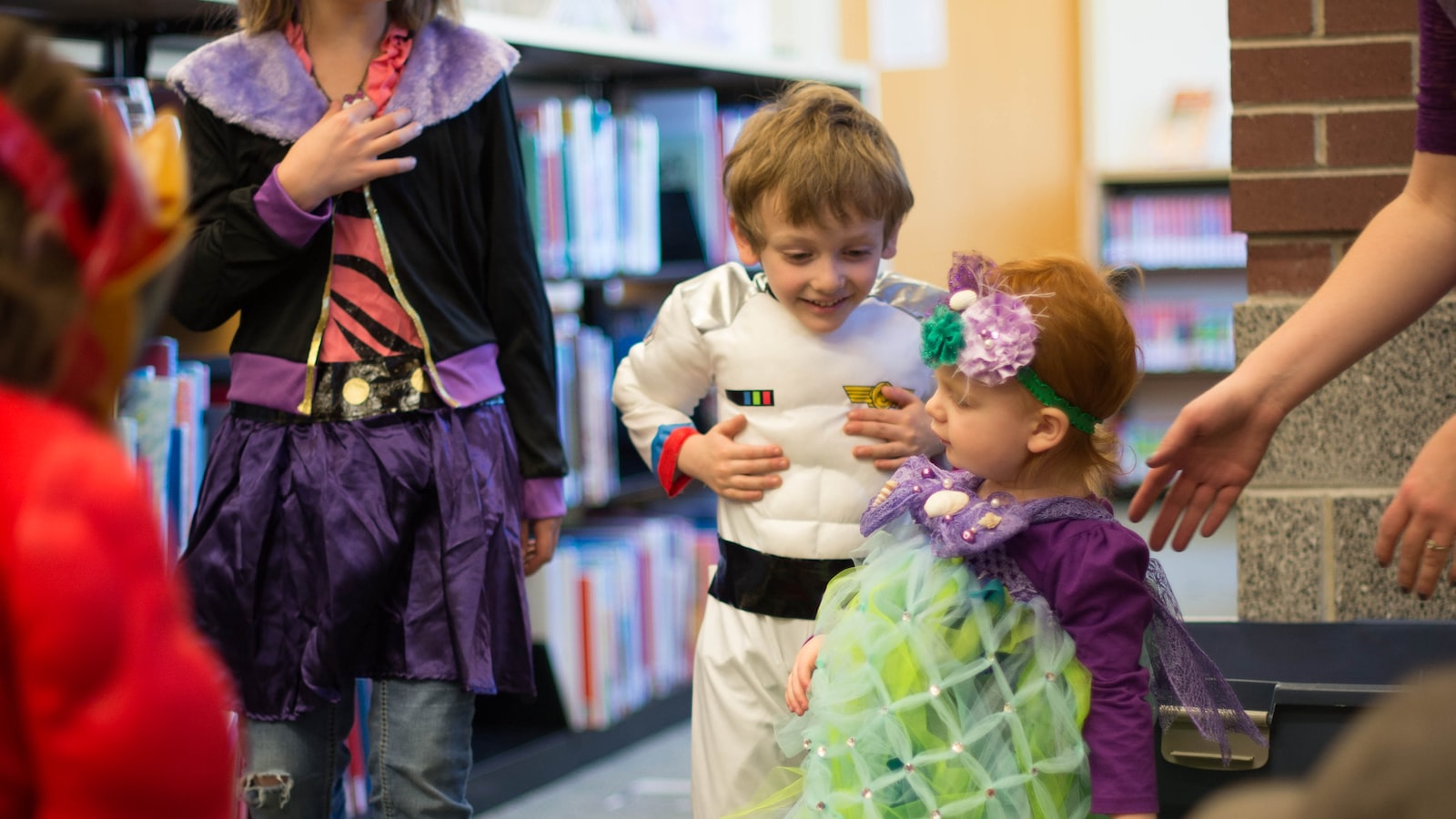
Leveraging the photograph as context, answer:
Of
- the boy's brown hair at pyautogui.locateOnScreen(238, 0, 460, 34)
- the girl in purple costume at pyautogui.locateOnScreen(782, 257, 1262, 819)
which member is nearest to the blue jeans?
the girl in purple costume at pyautogui.locateOnScreen(782, 257, 1262, 819)

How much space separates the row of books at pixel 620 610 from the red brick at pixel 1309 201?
1.40m

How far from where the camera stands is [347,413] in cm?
168

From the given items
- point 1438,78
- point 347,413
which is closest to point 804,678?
point 347,413

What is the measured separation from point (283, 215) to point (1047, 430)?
0.88 metres

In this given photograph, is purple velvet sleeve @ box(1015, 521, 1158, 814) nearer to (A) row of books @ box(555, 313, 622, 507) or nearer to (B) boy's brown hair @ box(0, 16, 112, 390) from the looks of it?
(B) boy's brown hair @ box(0, 16, 112, 390)

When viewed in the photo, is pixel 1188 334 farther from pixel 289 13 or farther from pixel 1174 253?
pixel 289 13

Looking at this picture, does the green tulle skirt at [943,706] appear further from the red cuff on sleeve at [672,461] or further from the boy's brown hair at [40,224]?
the boy's brown hair at [40,224]

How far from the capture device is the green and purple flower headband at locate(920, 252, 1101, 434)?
1.32m

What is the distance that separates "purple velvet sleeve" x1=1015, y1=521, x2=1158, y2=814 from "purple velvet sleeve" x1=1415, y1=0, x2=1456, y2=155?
0.57 meters

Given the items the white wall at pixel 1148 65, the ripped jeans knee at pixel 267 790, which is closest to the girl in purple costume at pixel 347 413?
the ripped jeans knee at pixel 267 790

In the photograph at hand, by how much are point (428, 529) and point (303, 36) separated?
0.63m

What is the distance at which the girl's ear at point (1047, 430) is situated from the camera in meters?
1.35

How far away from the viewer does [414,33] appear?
179 cm

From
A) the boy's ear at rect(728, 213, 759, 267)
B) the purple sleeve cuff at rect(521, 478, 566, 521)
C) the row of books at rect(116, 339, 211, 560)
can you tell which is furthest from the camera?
the row of books at rect(116, 339, 211, 560)
